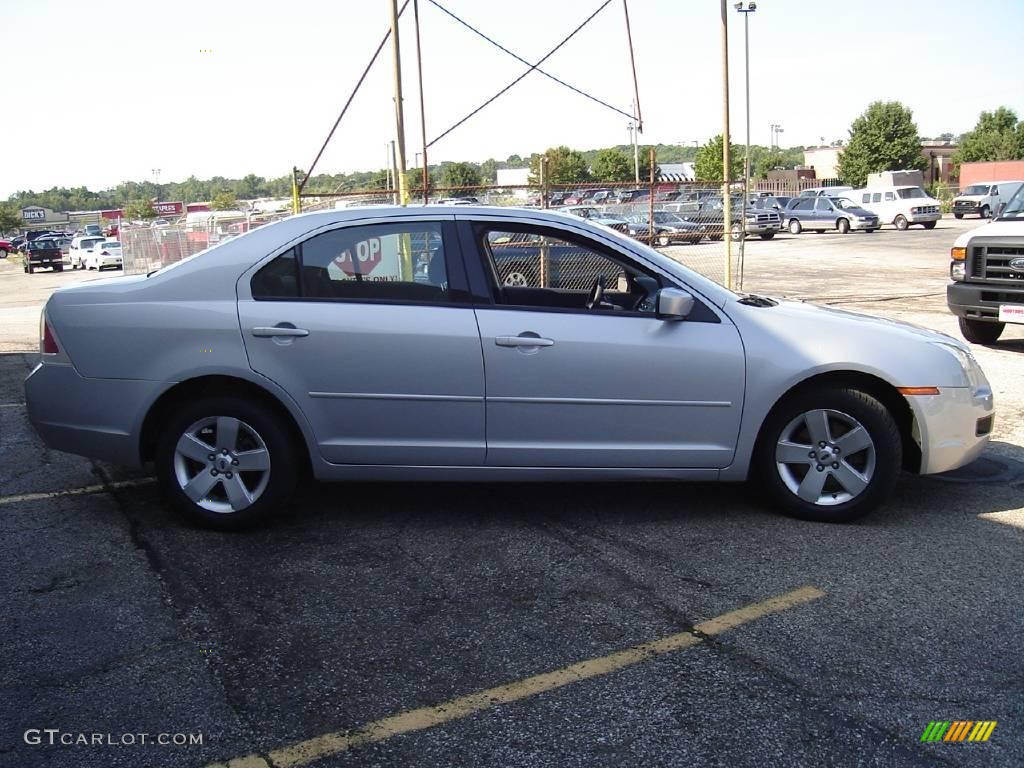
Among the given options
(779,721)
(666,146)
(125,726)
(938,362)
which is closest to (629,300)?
(938,362)

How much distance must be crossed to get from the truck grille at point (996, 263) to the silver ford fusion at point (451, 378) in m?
5.21

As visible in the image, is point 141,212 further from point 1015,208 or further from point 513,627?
point 513,627

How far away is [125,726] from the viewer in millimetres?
3066

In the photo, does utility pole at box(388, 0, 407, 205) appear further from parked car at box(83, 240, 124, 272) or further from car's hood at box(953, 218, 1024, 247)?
parked car at box(83, 240, 124, 272)

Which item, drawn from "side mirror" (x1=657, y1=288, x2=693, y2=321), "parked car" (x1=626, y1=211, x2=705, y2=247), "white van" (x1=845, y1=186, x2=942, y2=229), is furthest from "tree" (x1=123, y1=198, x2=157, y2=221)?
"side mirror" (x1=657, y1=288, x2=693, y2=321)

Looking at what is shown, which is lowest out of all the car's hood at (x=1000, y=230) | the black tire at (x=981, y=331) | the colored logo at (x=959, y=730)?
the colored logo at (x=959, y=730)

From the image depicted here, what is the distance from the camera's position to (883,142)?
238 ft

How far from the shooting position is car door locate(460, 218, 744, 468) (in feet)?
15.6

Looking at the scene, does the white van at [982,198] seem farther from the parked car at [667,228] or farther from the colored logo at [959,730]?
the colored logo at [959,730]

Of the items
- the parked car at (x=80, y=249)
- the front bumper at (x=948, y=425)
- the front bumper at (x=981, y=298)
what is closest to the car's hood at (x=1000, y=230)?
the front bumper at (x=981, y=298)

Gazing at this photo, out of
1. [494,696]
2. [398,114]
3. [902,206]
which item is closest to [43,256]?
[398,114]

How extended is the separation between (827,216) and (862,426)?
127ft

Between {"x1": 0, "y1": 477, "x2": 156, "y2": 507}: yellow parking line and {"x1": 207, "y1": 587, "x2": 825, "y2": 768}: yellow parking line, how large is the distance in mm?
3282

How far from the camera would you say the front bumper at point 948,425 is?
16.0 ft
